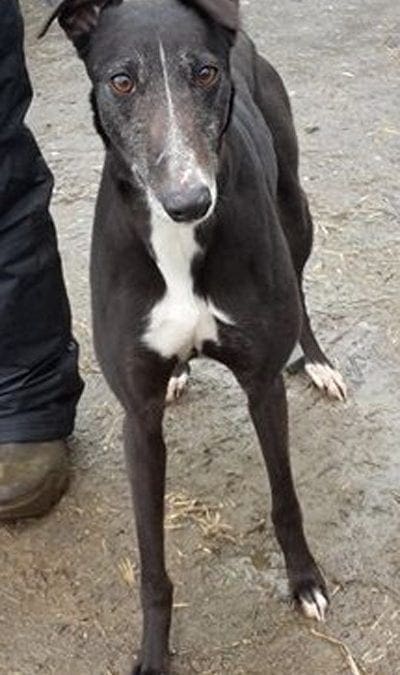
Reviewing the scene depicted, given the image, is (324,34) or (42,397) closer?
(42,397)

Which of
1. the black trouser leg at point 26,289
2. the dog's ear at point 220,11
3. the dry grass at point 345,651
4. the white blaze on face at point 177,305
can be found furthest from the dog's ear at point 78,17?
the dry grass at point 345,651

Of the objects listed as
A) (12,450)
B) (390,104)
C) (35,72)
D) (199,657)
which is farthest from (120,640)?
(35,72)

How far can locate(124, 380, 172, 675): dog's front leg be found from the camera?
8.80 ft

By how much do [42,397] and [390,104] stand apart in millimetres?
2150

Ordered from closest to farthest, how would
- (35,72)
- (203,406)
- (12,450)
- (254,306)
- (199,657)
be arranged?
(254,306) < (199,657) < (12,450) < (203,406) < (35,72)

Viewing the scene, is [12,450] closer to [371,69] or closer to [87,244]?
[87,244]

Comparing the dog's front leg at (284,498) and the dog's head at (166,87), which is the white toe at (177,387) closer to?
the dog's front leg at (284,498)

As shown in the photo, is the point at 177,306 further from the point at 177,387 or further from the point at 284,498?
the point at 177,387

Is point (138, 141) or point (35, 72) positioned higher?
point (138, 141)

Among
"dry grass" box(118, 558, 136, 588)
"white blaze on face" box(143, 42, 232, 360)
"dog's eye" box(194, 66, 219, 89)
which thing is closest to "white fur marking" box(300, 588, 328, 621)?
"dry grass" box(118, 558, 136, 588)

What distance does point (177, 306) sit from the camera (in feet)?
8.37

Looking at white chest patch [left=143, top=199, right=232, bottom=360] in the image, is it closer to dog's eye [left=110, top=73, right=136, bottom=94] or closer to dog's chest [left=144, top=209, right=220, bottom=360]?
dog's chest [left=144, top=209, right=220, bottom=360]

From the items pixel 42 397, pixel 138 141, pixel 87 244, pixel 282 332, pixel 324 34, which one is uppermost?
pixel 138 141

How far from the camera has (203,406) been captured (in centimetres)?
351
